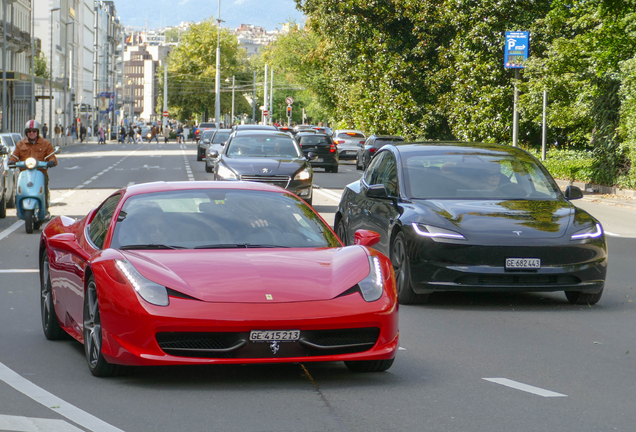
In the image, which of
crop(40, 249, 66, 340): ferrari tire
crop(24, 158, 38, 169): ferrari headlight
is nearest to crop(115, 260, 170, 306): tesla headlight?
crop(40, 249, 66, 340): ferrari tire

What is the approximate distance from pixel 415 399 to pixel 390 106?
40.3 meters

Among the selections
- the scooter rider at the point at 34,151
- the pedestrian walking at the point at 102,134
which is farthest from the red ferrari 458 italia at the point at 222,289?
the pedestrian walking at the point at 102,134

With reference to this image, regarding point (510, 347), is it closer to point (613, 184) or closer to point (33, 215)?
point (33, 215)

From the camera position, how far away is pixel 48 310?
7727 millimetres

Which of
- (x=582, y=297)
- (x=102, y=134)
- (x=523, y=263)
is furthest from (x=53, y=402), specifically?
(x=102, y=134)

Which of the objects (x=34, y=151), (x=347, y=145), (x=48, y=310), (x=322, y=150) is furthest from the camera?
(x=347, y=145)

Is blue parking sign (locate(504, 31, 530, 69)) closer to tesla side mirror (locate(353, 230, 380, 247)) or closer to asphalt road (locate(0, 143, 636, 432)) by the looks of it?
asphalt road (locate(0, 143, 636, 432))

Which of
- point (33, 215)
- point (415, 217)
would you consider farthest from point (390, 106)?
point (415, 217)

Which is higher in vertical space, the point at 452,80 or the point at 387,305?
the point at 452,80

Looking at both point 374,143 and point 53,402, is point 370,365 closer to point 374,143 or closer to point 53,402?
point 53,402

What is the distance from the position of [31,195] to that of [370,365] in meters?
11.1

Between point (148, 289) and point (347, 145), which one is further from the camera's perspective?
point (347, 145)

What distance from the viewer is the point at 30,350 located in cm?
727

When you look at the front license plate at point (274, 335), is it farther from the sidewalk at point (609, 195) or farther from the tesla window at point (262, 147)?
the sidewalk at point (609, 195)
